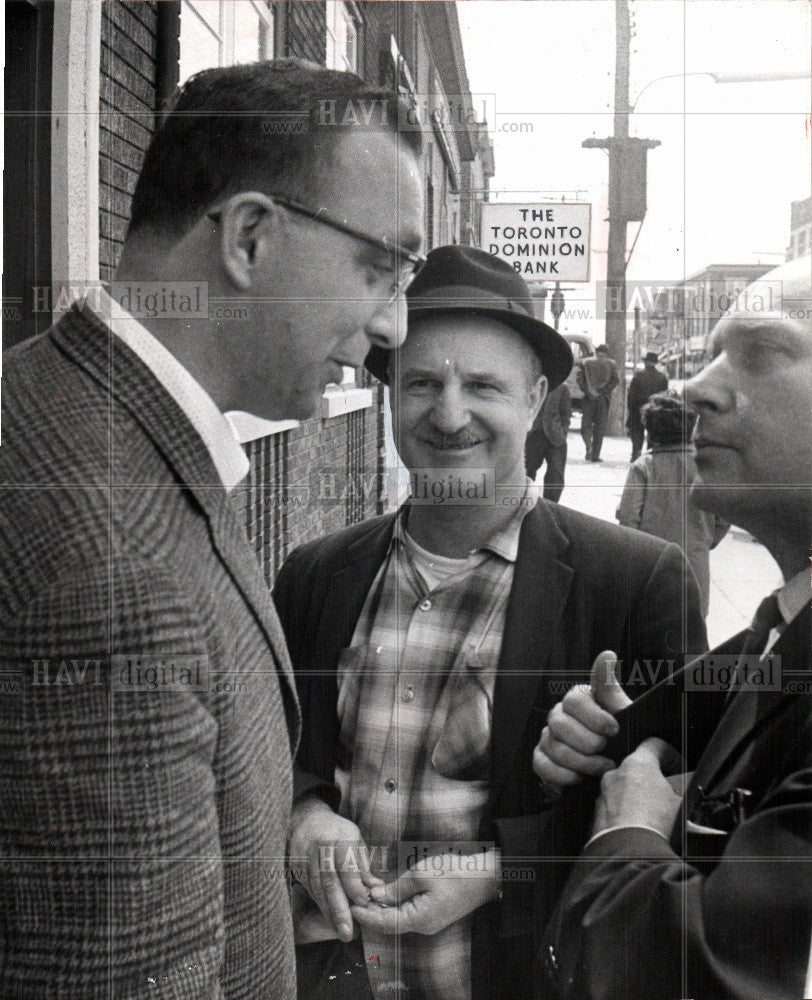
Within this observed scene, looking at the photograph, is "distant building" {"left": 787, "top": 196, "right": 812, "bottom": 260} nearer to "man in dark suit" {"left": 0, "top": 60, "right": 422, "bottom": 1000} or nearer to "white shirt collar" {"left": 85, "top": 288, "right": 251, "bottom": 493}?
"man in dark suit" {"left": 0, "top": 60, "right": 422, "bottom": 1000}

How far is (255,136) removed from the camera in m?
1.46

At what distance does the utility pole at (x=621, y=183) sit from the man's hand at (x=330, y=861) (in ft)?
2.89

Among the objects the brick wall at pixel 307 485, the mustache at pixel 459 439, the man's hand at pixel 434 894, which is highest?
the mustache at pixel 459 439

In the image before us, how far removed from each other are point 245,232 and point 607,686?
3.32ft

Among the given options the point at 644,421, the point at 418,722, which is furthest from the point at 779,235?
the point at 418,722

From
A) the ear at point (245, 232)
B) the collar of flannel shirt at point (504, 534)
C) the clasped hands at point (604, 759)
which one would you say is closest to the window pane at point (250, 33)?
the ear at point (245, 232)

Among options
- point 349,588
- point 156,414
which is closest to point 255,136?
point 156,414

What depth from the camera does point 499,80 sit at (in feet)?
5.98

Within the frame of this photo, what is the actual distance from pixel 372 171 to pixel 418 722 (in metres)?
0.97

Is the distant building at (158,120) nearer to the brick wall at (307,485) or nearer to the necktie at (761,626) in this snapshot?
the brick wall at (307,485)

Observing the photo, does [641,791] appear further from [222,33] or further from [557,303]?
[222,33]

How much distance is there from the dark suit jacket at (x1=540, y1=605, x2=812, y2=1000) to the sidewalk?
1.8 inches

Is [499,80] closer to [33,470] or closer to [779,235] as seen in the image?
[779,235]

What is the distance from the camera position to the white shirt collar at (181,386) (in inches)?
51.4
